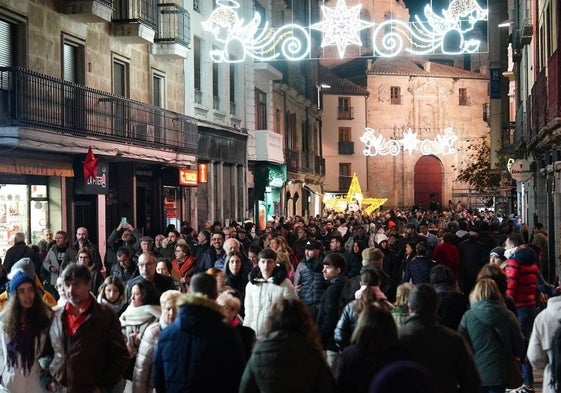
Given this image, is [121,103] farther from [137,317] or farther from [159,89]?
[137,317]

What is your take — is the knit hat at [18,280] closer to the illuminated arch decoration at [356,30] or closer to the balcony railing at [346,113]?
the illuminated arch decoration at [356,30]

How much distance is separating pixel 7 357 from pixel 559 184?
14.8 m

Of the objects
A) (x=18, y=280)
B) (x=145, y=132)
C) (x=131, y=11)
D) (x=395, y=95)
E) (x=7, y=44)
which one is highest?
(x=395, y=95)

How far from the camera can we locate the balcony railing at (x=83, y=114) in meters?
17.4

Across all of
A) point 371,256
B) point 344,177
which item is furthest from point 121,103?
point 344,177

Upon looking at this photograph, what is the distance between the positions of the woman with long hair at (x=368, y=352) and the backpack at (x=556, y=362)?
1.89 metres

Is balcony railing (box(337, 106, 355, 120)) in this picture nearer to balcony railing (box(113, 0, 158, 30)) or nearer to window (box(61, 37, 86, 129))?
balcony railing (box(113, 0, 158, 30))

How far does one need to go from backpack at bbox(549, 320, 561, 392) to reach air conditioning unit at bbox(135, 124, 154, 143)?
1681 centimetres

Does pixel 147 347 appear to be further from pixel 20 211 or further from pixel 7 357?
pixel 20 211

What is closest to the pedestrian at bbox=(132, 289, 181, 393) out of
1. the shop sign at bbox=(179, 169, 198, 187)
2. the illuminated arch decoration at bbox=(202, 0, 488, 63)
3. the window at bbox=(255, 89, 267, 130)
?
the illuminated arch decoration at bbox=(202, 0, 488, 63)

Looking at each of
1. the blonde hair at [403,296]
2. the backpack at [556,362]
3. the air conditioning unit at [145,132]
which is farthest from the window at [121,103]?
the backpack at [556,362]

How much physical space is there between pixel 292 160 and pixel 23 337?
3929 centimetres

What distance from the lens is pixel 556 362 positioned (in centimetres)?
735

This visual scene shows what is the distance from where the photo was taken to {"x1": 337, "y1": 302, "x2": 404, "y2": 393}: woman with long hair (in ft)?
18.9
